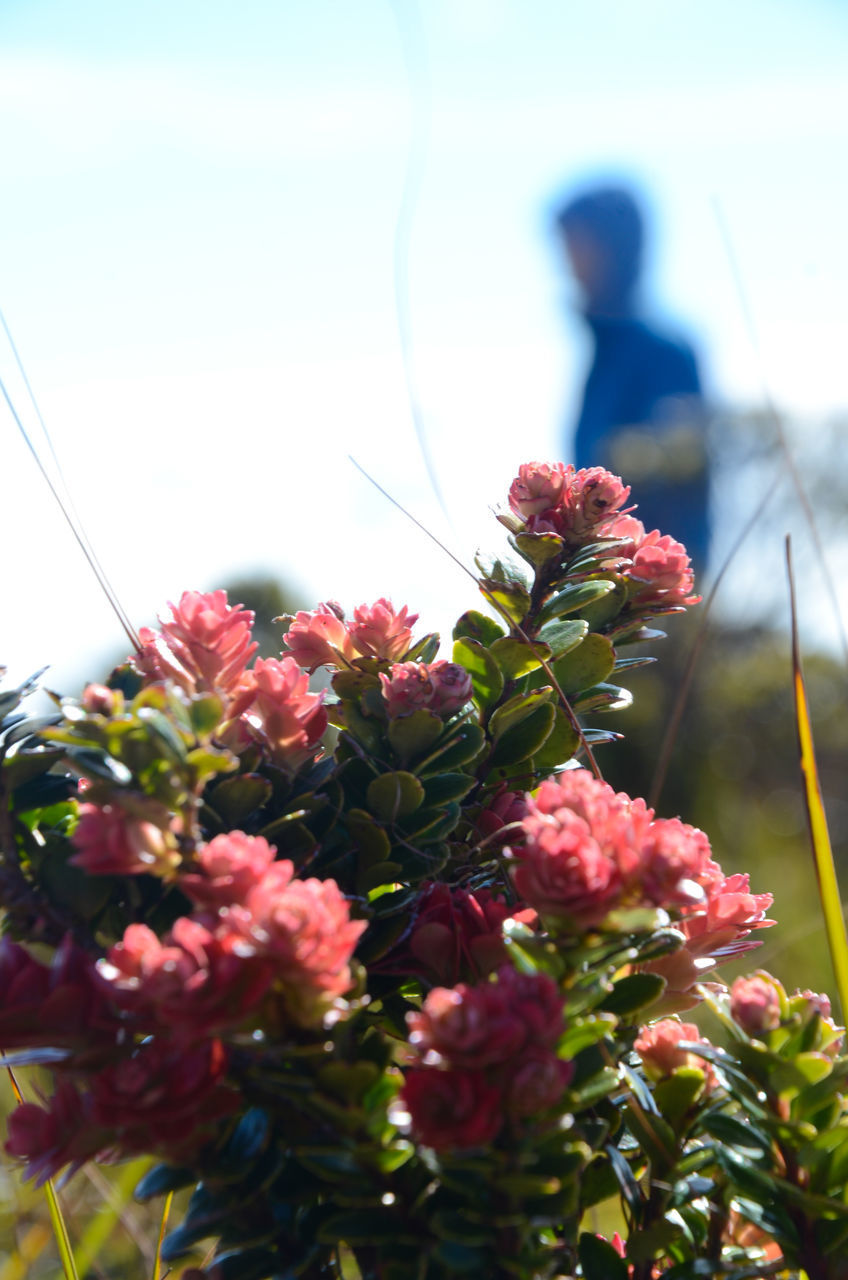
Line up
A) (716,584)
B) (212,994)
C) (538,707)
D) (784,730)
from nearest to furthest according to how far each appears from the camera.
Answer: (212,994), (538,707), (716,584), (784,730)

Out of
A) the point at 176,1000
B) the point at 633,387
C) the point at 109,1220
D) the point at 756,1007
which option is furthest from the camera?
the point at 633,387

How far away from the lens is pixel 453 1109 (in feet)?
1.26

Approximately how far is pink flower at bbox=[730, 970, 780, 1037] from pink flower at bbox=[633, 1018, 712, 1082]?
0.19 feet

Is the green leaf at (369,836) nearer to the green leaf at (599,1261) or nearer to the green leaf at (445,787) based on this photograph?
the green leaf at (445,787)

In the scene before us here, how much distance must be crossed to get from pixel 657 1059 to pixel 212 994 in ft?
0.89

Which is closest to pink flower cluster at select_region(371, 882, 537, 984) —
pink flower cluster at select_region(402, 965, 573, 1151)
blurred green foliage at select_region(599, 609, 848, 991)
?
pink flower cluster at select_region(402, 965, 573, 1151)

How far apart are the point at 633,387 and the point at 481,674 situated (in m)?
4.41

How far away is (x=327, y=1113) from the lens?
405 mm

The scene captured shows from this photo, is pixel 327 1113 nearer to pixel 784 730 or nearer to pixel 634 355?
pixel 634 355

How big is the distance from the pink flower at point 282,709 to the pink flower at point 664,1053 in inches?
8.9

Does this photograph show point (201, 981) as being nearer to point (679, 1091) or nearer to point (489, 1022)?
point (489, 1022)

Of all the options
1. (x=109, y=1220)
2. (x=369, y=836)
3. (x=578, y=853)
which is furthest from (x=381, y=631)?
(x=109, y=1220)

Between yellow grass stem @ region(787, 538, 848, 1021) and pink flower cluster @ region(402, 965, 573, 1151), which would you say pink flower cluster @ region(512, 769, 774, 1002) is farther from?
yellow grass stem @ region(787, 538, 848, 1021)

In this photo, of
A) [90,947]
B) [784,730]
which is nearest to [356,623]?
[90,947]
